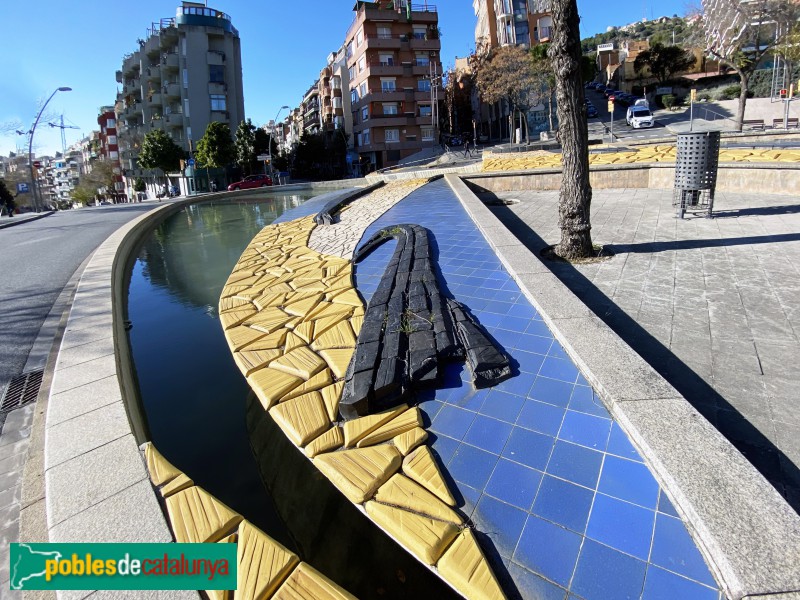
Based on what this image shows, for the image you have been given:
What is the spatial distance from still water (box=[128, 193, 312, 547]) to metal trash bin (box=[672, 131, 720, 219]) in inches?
278

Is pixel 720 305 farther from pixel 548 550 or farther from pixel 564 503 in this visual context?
pixel 548 550

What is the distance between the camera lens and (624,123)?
124 ft

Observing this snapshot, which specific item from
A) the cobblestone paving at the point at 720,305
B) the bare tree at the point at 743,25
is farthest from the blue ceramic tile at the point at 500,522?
the bare tree at the point at 743,25

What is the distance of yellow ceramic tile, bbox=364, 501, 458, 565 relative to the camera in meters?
2.08

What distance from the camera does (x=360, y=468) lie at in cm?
263

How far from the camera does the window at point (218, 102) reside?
163 feet

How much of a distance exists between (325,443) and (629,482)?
1.70 metres

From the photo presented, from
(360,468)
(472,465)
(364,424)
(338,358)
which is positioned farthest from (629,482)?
(338,358)

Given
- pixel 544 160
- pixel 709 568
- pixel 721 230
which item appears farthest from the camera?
pixel 544 160

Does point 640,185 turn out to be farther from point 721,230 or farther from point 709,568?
point 709,568

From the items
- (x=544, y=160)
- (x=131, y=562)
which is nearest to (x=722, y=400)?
(x=131, y=562)

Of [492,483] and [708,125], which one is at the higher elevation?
[708,125]

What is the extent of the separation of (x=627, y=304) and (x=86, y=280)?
7426 millimetres

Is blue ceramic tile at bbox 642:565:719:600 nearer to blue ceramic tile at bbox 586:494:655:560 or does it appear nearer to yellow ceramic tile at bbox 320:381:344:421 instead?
blue ceramic tile at bbox 586:494:655:560
